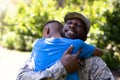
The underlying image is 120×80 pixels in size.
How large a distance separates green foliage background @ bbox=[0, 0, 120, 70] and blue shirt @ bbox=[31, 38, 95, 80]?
810 centimetres

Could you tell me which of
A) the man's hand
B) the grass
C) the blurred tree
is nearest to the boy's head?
the man's hand

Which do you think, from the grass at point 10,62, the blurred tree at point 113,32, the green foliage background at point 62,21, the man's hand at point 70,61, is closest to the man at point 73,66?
the man's hand at point 70,61

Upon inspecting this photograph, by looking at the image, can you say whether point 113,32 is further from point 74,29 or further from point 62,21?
point 74,29

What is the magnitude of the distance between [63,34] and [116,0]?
28.3 feet

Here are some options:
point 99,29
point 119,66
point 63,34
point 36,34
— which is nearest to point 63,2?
point 36,34

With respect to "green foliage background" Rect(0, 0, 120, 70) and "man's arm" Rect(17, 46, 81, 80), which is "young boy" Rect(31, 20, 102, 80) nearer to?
"man's arm" Rect(17, 46, 81, 80)

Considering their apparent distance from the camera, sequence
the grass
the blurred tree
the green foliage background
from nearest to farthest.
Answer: the grass
the blurred tree
the green foliage background

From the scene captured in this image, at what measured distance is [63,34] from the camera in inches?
106

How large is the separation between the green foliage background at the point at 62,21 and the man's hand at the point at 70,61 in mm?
8190

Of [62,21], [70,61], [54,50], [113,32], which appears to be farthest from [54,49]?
[62,21]

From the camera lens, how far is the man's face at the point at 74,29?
2615 millimetres

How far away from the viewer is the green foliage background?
11122 mm

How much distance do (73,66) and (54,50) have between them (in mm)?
201

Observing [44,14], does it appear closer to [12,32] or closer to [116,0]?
[12,32]
